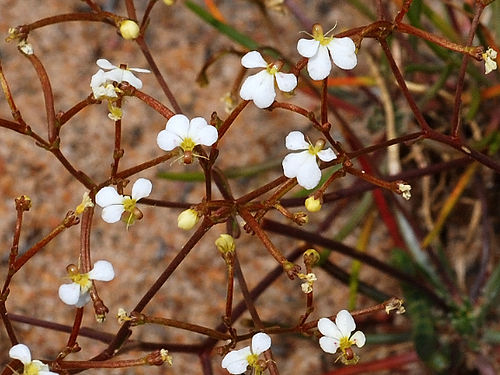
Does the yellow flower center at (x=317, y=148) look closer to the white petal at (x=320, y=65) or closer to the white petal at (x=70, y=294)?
the white petal at (x=320, y=65)

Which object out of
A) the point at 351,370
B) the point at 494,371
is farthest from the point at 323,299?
the point at 494,371

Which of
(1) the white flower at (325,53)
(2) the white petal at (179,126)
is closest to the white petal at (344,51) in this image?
(1) the white flower at (325,53)

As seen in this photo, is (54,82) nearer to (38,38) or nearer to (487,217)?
(38,38)

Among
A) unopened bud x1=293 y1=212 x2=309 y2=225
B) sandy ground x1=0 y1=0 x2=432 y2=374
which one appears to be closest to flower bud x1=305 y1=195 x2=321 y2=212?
unopened bud x1=293 y1=212 x2=309 y2=225

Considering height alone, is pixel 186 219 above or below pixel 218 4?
below

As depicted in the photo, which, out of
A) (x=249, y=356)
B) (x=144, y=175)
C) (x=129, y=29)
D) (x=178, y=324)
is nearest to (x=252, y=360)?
(x=249, y=356)

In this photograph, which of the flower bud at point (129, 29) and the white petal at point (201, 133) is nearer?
the white petal at point (201, 133)
